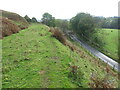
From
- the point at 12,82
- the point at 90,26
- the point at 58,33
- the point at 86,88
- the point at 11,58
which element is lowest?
the point at 86,88

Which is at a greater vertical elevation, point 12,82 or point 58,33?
point 58,33

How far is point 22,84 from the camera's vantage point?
28.9ft

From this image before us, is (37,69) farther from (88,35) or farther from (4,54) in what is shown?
(88,35)

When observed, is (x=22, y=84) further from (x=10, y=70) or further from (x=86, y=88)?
(x=86, y=88)

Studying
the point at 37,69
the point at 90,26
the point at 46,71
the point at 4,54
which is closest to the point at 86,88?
the point at 46,71

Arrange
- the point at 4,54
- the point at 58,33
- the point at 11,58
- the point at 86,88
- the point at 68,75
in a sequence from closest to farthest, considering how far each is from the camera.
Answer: the point at 86,88
the point at 68,75
the point at 11,58
the point at 4,54
the point at 58,33

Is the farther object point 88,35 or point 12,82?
point 88,35

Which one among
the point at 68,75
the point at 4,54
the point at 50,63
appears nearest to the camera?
the point at 68,75

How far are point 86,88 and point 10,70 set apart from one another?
22.1 ft

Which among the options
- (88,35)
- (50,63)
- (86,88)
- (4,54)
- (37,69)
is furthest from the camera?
(88,35)

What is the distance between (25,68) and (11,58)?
348 centimetres

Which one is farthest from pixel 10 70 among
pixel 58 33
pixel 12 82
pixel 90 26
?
pixel 90 26

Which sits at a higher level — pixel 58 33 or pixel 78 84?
pixel 58 33

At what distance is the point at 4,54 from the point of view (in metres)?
15.2
